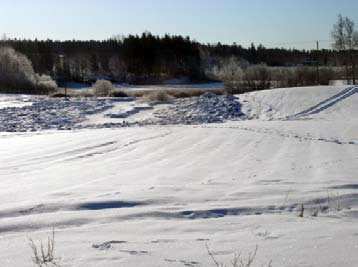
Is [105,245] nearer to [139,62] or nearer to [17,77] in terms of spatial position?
[17,77]

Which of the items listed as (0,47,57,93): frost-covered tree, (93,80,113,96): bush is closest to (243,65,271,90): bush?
(93,80,113,96): bush

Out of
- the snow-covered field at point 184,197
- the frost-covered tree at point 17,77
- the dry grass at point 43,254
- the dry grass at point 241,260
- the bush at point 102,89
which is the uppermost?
the frost-covered tree at point 17,77

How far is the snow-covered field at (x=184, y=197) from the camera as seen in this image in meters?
3.86

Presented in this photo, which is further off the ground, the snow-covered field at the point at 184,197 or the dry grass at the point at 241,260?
the dry grass at the point at 241,260

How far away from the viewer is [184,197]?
6266 millimetres

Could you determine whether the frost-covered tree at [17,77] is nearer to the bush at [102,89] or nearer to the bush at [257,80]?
the bush at [102,89]

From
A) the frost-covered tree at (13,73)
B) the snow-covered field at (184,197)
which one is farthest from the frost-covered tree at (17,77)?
the snow-covered field at (184,197)

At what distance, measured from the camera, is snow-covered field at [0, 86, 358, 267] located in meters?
3.86

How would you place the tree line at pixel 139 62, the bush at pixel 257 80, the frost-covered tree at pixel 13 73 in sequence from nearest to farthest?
the bush at pixel 257 80 < the frost-covered tree at pixel 13 73 < the tree line at pixel 139 62

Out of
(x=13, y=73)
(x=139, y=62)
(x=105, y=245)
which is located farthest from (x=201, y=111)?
(x=139, y=62)

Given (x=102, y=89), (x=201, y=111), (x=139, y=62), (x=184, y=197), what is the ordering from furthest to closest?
1. (x=139, y=62)
2. (x=102, y=89)
3. (x=201, y=111)
4. (x=184, y=197)

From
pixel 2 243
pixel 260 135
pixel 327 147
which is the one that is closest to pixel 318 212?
pixel 2 243

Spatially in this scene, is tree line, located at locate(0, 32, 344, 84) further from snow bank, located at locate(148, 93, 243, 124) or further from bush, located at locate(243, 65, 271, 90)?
snow bank, located at locate(148, 93, 243, 124)

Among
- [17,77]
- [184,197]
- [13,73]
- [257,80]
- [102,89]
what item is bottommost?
[184,197]
